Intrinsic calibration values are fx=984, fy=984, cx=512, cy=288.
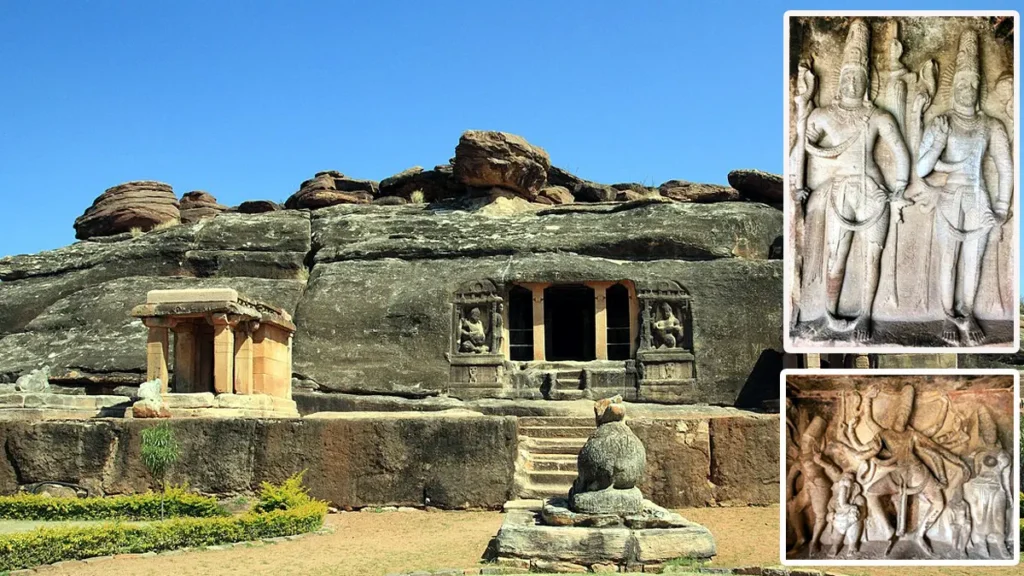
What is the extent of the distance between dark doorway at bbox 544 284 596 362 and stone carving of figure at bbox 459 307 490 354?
354cm

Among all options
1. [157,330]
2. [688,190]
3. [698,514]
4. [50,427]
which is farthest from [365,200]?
[698,514]

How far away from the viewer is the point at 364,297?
922 inches

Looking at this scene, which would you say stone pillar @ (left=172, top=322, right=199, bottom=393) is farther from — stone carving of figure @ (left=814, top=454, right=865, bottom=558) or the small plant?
stone carving of figure @ (left=814, top=454, right=865, bottom=558)

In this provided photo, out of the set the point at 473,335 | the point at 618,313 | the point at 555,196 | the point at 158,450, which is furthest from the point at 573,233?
the point at 158,450

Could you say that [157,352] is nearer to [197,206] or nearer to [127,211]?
[127,211]

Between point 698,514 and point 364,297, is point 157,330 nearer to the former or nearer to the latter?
point 364,297

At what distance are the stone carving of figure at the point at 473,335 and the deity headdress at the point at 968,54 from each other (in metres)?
18.5

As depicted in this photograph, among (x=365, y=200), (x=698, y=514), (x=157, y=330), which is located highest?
(x=365, y=200)

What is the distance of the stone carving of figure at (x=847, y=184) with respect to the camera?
4074 millimetres

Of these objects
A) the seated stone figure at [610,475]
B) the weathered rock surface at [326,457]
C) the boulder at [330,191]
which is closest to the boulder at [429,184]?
the boulder at [330,191]

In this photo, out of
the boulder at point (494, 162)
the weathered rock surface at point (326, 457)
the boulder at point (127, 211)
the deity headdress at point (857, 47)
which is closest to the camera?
the deity headdress at point (857, 47)

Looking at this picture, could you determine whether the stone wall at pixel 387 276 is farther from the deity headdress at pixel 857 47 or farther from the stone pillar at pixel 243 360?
the deity headdress at pixel 857 47

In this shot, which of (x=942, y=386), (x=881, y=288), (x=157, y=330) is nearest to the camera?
(x=881, y=288)

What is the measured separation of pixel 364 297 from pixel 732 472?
12.7m
